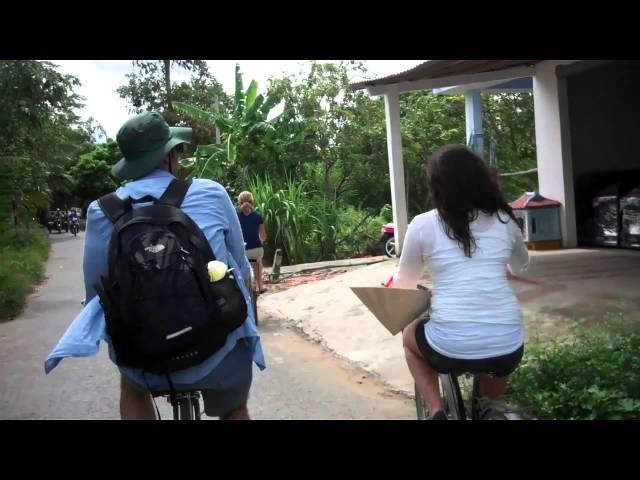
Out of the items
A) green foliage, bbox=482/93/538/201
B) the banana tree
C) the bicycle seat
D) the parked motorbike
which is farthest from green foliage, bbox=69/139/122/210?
the bicycle seat

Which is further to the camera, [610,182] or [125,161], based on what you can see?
[610,182]

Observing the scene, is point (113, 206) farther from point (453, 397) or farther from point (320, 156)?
point (320, 156)

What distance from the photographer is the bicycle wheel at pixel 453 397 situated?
112 inches

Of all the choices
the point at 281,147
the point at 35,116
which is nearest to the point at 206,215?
the point at 35,116

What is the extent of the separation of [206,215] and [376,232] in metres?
14.5

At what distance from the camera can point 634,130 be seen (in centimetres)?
1197

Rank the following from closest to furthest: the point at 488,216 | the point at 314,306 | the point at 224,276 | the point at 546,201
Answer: the point at 224,276 → the point at 488,216 → the point at 314,306 → the point at 546,201

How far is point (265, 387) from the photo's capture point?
5.84 metres

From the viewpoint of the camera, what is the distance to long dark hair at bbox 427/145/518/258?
276 cm

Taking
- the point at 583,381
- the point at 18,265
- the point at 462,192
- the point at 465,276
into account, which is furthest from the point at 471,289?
the point at 18,265

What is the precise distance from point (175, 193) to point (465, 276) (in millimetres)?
1179

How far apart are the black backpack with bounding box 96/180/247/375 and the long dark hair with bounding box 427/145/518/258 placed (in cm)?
97

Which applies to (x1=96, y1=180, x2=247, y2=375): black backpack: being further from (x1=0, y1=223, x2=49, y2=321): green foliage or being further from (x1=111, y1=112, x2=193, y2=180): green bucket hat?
(x1=0, y1=223, x2=49, y2=321): green foliage
